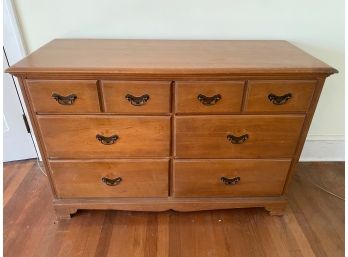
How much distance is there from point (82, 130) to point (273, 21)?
3.92 ft

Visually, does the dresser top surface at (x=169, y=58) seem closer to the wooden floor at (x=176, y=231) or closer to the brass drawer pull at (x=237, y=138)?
the brass drawer pull at (x=237, y=138)

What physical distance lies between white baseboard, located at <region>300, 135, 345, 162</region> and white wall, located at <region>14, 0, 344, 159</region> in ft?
2.13

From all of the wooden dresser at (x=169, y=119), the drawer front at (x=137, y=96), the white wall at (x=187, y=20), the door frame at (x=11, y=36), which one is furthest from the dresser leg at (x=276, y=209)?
the door frame at (x=11, y=36)

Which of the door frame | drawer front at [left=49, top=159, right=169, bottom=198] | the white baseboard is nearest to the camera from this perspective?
drawer front at [left=49, top=159, right=169, bottom=198]

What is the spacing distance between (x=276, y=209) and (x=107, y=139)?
1008 mm

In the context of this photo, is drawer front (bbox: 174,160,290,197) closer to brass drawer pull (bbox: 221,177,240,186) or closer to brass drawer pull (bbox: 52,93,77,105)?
brass drawer pull (bbox: 221,177,240,186)

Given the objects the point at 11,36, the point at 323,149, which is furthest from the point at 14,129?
the point at 323,149

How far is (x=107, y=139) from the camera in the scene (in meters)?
1.18

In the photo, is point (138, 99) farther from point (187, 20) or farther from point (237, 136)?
point (187, 20)

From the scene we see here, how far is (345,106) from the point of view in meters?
1.71

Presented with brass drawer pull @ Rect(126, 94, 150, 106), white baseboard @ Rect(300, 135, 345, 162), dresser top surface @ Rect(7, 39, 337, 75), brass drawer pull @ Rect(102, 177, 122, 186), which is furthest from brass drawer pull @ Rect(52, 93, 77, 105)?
white baseboard @ Rect(300, 135, 345, 162)

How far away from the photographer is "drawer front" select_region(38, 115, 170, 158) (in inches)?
44.4

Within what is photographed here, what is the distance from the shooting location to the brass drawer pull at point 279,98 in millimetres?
1096

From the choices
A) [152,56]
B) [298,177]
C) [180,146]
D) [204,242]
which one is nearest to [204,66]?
[152,56]
